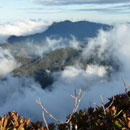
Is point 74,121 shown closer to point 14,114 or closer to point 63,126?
point 63,126

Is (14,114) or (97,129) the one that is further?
(14,114)

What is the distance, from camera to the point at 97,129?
4.84 m

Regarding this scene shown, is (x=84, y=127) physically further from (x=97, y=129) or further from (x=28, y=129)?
(x=28, y=129)

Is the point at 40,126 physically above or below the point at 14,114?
below

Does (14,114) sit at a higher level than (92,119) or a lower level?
higher

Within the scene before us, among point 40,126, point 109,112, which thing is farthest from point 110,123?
point 40,126

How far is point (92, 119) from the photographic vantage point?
555 cm

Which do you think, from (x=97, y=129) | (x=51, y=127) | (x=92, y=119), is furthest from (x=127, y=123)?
(x=51, y=127)

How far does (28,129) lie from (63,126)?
32.2 inches


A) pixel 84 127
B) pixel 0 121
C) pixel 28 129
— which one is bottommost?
pixel 84 127

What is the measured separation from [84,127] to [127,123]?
1355 mm

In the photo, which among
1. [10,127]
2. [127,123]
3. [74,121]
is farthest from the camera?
[74,121]

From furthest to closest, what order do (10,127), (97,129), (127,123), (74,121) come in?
(74,121), (10,127), (97,129), (127,123)

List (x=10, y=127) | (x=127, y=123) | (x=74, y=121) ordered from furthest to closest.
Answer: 1. (x=74, y=121)
2. (x=10, y=127)
3. (x=127, y=123)
